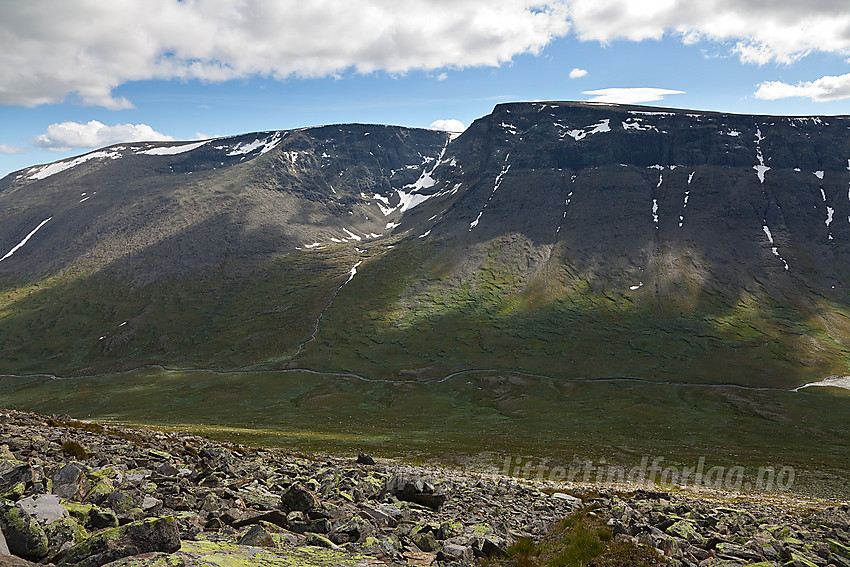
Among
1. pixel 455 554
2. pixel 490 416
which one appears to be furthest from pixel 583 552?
pixel 490 416

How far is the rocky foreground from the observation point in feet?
35.0

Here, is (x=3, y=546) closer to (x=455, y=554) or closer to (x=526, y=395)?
(x=455, y=554)

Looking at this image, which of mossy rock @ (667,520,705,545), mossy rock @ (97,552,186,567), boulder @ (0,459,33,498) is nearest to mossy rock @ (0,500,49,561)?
mossy rock @ (97,552,186,567)

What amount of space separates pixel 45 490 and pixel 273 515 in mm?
6803

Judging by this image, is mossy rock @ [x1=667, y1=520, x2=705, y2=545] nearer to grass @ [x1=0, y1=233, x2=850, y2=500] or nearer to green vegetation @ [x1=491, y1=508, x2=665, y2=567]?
green vegetation @ [x1=491, y1=508, x2=665, y2=567]

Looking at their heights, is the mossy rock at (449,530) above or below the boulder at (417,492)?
above

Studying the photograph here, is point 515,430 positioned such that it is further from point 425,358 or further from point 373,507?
point 373,507

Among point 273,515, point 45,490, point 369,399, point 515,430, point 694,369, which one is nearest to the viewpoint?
point 45,490

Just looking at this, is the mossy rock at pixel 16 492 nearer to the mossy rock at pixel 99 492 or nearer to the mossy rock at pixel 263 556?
the mossy rock at pixel 99 492

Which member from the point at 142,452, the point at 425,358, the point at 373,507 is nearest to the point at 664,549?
the point at 373,507

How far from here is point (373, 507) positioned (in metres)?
21.5

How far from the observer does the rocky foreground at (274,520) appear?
10.7 metres

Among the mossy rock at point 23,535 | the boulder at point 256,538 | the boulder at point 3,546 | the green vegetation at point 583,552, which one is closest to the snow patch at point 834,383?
the green vegetation at point 583,552

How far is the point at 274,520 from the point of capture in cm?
1659
